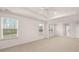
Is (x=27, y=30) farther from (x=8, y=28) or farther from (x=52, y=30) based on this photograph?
(x=52, y=30)

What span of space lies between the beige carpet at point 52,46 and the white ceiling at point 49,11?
1.50 feet

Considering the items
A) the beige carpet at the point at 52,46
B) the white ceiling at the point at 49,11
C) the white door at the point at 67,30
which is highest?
the white ceiling at the point at 49,11

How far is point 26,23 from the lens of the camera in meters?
2.39

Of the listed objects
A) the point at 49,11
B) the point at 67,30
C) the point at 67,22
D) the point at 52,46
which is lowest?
the point at 52,46

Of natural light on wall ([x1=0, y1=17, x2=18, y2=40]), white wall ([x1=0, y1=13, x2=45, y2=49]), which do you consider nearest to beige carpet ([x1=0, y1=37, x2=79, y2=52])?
white wall ([x1=0, y1=13, x2=45, y2=49])

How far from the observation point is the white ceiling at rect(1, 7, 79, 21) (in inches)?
91.7

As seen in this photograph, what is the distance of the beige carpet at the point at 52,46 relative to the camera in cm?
234

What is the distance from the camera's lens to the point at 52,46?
7.84 ft

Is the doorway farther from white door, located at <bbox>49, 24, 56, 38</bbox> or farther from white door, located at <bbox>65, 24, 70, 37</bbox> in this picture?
white door, located at <bbox>49, 24, 56, 38</bbox>

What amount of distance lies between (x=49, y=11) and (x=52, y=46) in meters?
A: 0.67

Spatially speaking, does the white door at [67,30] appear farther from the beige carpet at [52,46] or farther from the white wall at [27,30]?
the white wall at [27,30]

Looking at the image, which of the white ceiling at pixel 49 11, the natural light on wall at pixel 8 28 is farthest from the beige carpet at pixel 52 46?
the white ceiling at pixel 49 11

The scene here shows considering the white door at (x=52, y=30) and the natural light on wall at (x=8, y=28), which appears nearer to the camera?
the natural light on wall at (x=8, y=28)

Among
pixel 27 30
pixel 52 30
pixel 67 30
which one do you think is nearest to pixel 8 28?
pixel 27 30
